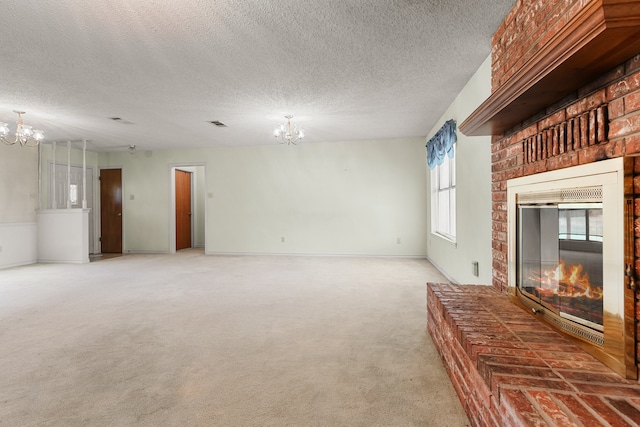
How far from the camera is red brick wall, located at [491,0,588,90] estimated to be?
5.80 feet

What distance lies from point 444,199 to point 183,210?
6156 millimetres

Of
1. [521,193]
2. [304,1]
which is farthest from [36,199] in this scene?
[521,193]

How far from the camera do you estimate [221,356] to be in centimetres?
230

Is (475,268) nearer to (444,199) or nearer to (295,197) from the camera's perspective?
(444,199)

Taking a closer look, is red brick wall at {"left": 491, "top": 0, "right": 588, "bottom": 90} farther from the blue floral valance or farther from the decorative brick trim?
the blue floral valance

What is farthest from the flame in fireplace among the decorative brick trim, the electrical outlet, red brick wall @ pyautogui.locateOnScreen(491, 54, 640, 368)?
the electrical outlet

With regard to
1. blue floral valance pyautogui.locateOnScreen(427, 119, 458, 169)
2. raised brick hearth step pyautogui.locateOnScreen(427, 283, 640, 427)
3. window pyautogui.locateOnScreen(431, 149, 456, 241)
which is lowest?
raised brick hearth step pyautogui.locateOnScreen(427, 283, 640, 427)

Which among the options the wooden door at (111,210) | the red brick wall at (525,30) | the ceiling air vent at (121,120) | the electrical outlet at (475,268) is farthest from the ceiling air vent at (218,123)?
the electrical outlet at (475,268)

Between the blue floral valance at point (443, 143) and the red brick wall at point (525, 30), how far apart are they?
1476 millimetres

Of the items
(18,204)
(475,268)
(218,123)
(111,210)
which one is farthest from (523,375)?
(111,210)

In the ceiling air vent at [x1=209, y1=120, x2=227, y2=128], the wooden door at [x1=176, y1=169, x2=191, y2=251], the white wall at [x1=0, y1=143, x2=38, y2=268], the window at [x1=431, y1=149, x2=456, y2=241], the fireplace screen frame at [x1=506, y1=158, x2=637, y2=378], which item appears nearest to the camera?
the fireplace screen frame at [x1=506, y1=158, x2=637, y2=378]

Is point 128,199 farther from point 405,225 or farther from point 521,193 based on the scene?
point 521,193

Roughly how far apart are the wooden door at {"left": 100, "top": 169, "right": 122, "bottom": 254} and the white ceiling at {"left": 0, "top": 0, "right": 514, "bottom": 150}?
8.84 ft

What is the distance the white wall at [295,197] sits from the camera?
267 inches
